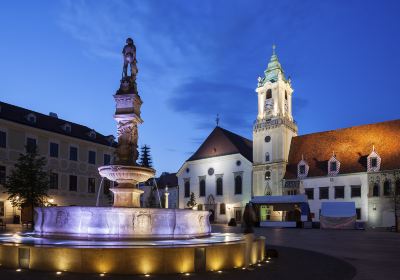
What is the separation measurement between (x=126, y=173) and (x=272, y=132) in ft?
149

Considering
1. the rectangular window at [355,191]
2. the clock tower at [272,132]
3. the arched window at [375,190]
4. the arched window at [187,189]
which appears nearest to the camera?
the arched window at [375,190]

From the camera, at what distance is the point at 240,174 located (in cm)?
6050

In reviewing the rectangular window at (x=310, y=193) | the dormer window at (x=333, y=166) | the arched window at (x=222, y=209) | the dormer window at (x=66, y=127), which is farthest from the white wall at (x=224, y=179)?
the dormer window at (x=66, y=127)

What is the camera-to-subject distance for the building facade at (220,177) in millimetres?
60000

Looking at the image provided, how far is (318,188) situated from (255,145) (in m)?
11.6

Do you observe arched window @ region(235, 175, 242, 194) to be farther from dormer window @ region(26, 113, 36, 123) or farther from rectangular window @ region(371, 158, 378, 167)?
dormer window @ region(26, 113, 36, 123)

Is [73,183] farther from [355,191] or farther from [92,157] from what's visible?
[355,191]

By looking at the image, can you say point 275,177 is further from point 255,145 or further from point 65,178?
point 65,178

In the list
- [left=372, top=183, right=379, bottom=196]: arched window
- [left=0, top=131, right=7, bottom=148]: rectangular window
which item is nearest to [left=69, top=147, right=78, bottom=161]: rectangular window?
[left=0, top=131, right=7, bottom=148]: rectangular window

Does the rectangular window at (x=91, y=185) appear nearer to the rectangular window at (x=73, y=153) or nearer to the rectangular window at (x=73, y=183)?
the rectangular window at (x=73, y=183)

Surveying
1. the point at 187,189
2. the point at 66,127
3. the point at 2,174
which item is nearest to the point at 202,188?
the point at 187,189

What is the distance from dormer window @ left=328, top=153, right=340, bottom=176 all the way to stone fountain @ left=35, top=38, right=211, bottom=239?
39227 millimetres

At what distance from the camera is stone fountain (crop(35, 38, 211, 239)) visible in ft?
Result: 41.9

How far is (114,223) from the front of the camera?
12.8m
